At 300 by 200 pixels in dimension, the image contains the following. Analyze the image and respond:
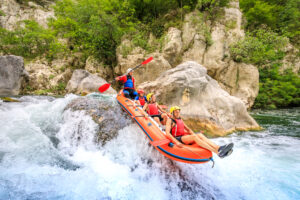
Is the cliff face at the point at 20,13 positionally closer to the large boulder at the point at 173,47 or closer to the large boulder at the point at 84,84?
the large boulder at the point at 84,84

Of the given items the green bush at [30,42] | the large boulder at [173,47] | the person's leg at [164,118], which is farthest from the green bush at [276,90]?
the green bush at [30,42]

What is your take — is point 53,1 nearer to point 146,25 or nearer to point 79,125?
point 146,25

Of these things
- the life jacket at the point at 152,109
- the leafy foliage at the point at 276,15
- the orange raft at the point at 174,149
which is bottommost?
the orange raft at the point at 174,149

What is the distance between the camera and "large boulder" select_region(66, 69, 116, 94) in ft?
30.9

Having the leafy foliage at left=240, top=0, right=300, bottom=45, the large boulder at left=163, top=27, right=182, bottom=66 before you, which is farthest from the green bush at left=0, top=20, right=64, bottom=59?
the leafy foliage at left=240, top=0, right=300, bottom=45

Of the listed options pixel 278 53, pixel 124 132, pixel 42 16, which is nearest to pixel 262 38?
pixel 278 53

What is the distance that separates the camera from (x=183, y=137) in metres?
2.80

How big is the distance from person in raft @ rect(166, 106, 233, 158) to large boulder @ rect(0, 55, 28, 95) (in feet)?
35.9

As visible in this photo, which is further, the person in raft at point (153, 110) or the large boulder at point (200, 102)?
the large boulder at point (200, 102)

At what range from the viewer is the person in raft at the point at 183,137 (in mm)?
2271

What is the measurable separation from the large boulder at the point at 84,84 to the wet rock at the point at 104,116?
508 centimetres

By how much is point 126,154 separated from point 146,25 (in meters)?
11.5

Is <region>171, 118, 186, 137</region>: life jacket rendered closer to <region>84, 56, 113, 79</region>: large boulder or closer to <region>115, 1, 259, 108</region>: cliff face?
<region>115, 1, 259, 108</region>: cliff face

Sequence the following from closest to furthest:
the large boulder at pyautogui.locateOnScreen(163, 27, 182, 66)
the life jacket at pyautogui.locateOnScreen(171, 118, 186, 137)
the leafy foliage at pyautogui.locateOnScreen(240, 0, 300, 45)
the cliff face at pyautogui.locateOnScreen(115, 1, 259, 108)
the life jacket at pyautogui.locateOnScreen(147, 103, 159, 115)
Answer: the life jacket at pyautogui.locateOnScreen(171, 118, 186, 137), the life jacket at pyautogui.locateOnScreen(147, 103, 159, 115), the cliff face at pyautogui.locateOnScreen(115, 1, 259, 108), the large boulder at pyautogui.locateOnScreen(163, 27, 182, 66), the leafy foliage at pyautogui.locateOnScreen(240, 0, 300, 45)
